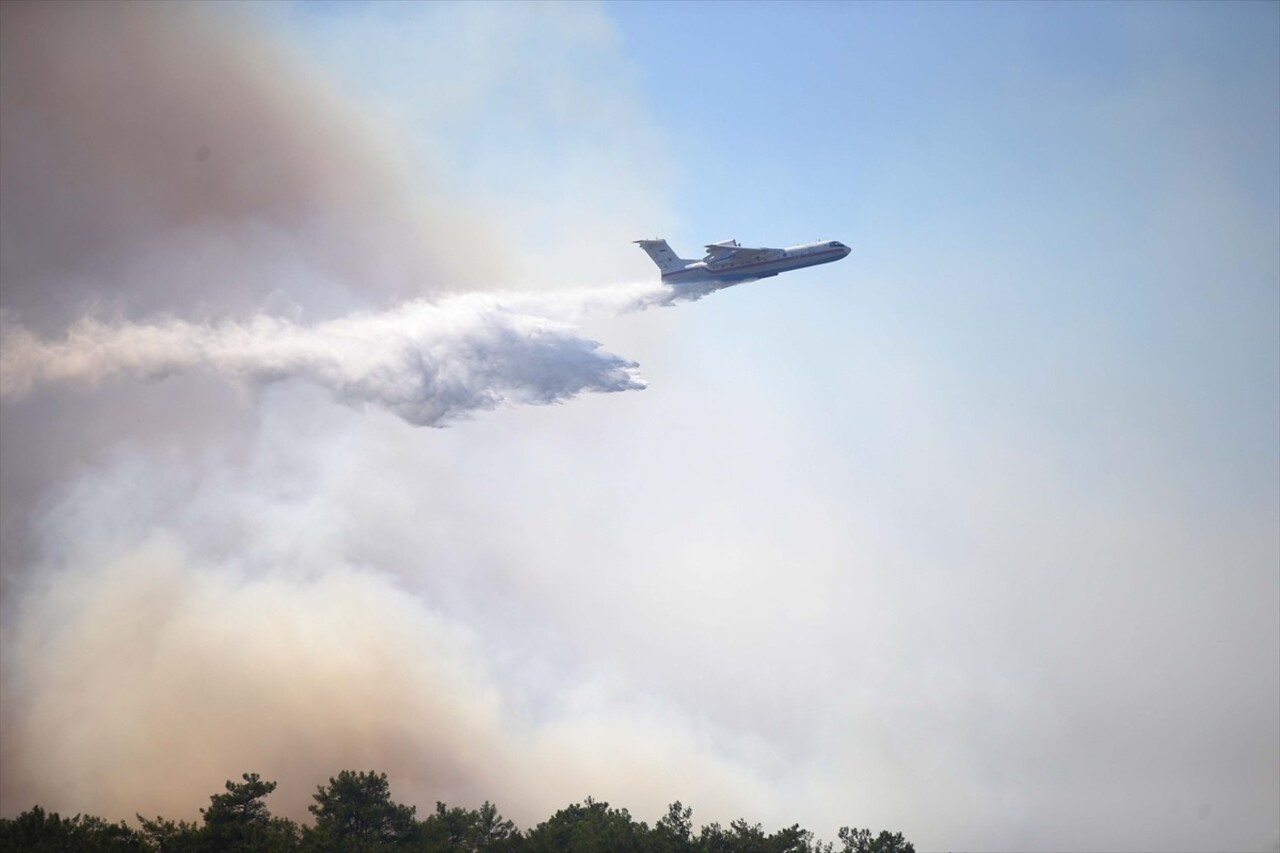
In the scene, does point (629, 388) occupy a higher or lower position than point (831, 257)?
lower

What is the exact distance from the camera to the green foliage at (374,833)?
89.2m

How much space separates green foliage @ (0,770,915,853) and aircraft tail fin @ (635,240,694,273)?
1727 inches

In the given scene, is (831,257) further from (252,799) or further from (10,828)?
(10,828)

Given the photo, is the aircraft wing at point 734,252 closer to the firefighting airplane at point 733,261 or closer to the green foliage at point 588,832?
the firefighting airplane at point 733,261

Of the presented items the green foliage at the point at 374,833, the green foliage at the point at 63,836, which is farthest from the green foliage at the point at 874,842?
the green foliage at the point at 63,836

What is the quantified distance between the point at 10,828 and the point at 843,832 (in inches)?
2296

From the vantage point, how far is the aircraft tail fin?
114m

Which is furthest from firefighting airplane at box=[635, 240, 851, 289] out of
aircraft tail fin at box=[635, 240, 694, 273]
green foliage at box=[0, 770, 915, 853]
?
green foliage at box=[0, 770, 915, 853]

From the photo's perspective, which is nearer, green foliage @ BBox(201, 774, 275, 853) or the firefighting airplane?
green foliage @ BBox(201, 774, 275, 853)

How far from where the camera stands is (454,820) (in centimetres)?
10188

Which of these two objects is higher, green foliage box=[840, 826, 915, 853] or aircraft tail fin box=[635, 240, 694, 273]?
aircraft tail fin box=[635, 240, 694, 273]

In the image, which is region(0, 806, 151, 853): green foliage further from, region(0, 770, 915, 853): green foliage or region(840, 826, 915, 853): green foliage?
region(840, 826, 915, 853): green foliage

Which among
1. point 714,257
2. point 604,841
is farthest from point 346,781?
point 714,257

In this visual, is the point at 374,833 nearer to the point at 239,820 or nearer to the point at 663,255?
the point at 239,820
